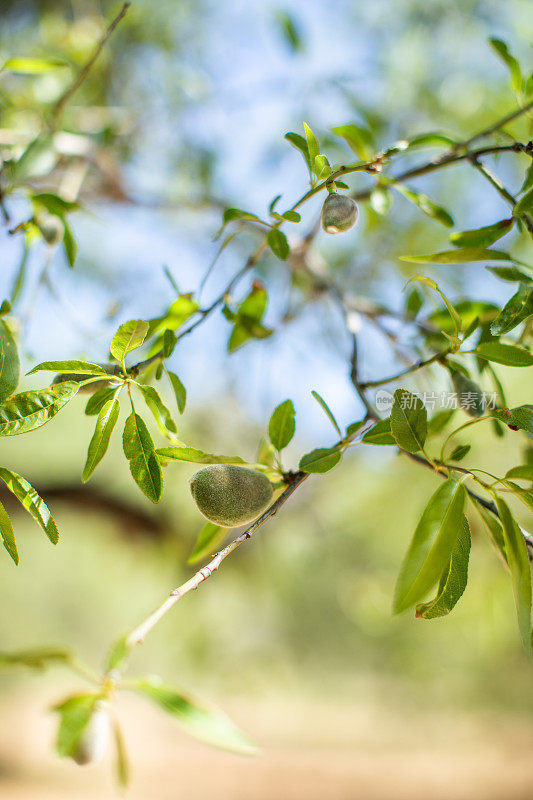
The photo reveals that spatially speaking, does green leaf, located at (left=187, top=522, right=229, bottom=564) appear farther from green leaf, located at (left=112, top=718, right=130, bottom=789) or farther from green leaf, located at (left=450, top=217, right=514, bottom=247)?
green leaf, located at (left=450, top=217, right=514, bottom=247)

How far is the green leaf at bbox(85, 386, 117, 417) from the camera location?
38 centimetres

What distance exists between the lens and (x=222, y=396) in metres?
2.17

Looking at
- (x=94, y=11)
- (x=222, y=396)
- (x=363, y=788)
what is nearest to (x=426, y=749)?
(x=363, y=788)

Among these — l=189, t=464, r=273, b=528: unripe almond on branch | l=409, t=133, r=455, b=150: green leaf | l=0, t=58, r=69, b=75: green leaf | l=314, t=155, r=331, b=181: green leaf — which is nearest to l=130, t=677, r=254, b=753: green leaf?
l=189, t=464, r=273, b=528: unripe almond on branch

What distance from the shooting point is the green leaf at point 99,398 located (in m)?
0.38

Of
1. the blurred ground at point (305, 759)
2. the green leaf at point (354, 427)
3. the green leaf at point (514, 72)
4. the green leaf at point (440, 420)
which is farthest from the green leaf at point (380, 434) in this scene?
the blurred ground at point (305, 759)

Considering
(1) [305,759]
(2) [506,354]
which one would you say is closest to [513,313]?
(2) [506,354]

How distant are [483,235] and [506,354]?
13 cm

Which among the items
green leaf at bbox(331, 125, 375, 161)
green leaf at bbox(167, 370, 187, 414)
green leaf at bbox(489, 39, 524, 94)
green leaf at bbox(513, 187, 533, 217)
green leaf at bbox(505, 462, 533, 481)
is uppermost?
green leaf at bbox(489, 39, 524, 94)

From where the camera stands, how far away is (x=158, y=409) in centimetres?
38

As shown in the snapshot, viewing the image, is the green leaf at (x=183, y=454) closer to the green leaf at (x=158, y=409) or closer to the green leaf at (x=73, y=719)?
the green leaf at (x=158, y=409)

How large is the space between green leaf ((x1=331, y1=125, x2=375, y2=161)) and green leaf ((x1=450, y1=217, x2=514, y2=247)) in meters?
0.14

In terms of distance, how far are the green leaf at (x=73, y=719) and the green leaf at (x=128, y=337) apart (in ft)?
0.82

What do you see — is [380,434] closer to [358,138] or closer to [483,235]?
[483,235]
